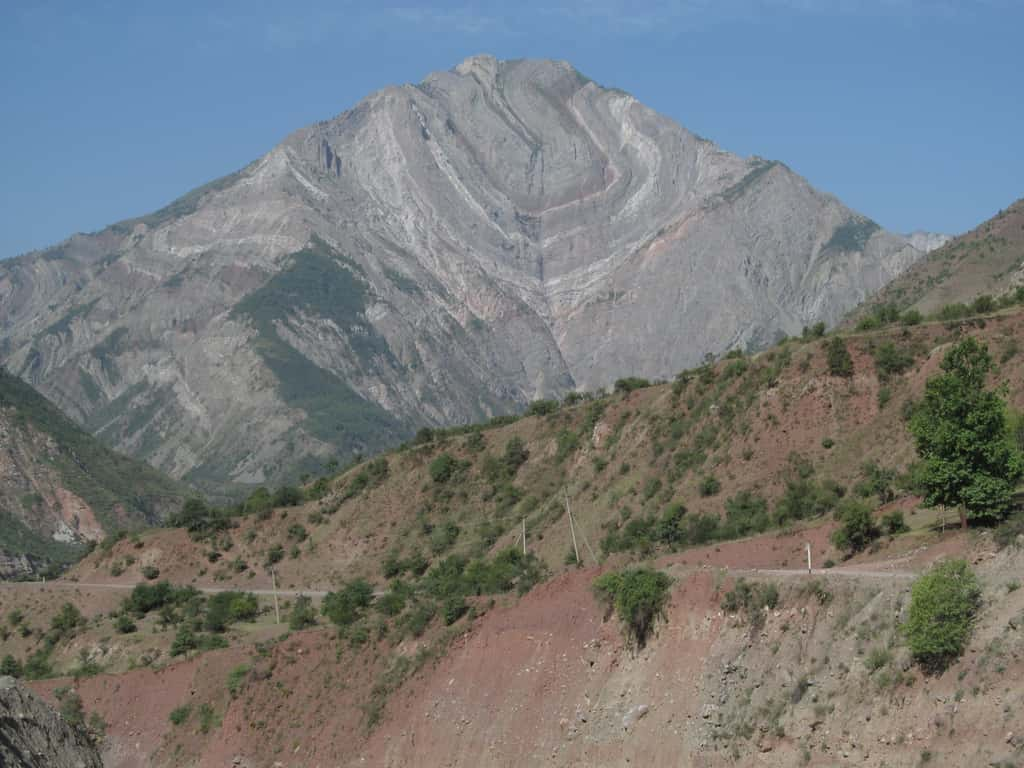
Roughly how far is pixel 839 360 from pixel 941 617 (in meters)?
47.1

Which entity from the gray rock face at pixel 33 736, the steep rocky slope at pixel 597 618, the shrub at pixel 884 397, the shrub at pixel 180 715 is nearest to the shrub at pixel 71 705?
the steep rocky slope at pixel 597 618

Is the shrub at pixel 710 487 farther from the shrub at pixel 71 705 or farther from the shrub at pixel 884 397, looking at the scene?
the shrub at pixel 71 705

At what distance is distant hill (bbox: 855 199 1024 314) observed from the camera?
155m

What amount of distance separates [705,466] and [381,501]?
119 feet

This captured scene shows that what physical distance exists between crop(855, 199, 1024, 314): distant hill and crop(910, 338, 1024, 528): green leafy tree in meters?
93.8

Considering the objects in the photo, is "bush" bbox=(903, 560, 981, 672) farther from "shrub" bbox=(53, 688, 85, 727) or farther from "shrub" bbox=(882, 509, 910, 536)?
Answer: "shrub" bbox=(53, 688, 85, 727)

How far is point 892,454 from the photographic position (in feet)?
238

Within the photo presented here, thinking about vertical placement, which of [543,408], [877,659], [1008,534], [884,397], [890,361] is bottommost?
[877,659]

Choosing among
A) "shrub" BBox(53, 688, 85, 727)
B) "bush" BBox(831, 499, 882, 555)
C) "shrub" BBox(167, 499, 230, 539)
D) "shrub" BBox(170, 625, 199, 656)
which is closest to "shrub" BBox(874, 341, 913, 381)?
"bush" BBox(831, 499, 882, 555)

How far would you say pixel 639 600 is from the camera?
50.1 metres

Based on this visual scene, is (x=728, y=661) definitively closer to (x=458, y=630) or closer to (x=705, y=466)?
(x=458, y=630)

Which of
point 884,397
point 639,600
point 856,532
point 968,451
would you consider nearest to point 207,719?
point 639,600

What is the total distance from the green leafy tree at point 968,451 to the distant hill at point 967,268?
93.8m

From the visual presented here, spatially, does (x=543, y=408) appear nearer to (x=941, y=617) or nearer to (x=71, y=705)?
(x=71, y=705)
